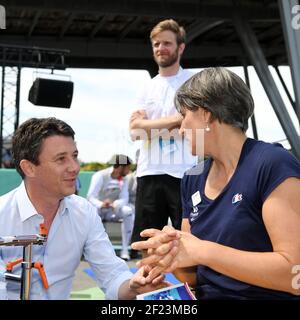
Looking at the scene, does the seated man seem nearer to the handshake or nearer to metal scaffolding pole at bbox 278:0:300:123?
metal scaffolding pole at bbox 278:0:300:123

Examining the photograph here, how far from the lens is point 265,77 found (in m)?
16.9

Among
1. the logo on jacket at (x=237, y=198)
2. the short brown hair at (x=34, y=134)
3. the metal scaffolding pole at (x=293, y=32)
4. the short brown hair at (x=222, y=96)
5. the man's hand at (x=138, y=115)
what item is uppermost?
the metal scaffolding pole at (x=293, y=32)

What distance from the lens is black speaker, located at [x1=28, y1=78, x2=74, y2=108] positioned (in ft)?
34.5

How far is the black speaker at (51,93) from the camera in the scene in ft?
34.5

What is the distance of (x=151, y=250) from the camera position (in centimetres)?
180

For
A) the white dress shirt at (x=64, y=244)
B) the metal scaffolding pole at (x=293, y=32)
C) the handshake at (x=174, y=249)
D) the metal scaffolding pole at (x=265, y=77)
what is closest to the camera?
the handshake at (x=174, y=249)

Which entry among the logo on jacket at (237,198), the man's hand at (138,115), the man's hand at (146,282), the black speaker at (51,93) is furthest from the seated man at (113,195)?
the logo on jacket at (237,198)

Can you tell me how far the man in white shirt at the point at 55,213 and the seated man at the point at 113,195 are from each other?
6039 millimetres

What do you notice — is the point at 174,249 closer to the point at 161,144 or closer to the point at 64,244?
the point at 64,244

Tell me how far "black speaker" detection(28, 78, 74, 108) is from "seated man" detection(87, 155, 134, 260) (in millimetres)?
2408

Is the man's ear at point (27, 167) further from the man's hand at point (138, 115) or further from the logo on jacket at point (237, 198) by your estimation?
the man's hand at point (138, 115)

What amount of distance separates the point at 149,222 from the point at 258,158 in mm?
1993

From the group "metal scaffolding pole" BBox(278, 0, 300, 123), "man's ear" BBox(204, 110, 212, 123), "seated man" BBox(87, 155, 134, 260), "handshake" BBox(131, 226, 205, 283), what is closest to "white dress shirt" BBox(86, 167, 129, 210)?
"seated man" BBox(87, 155, 134, 260)

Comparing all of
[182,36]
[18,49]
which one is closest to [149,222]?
[182,36]
